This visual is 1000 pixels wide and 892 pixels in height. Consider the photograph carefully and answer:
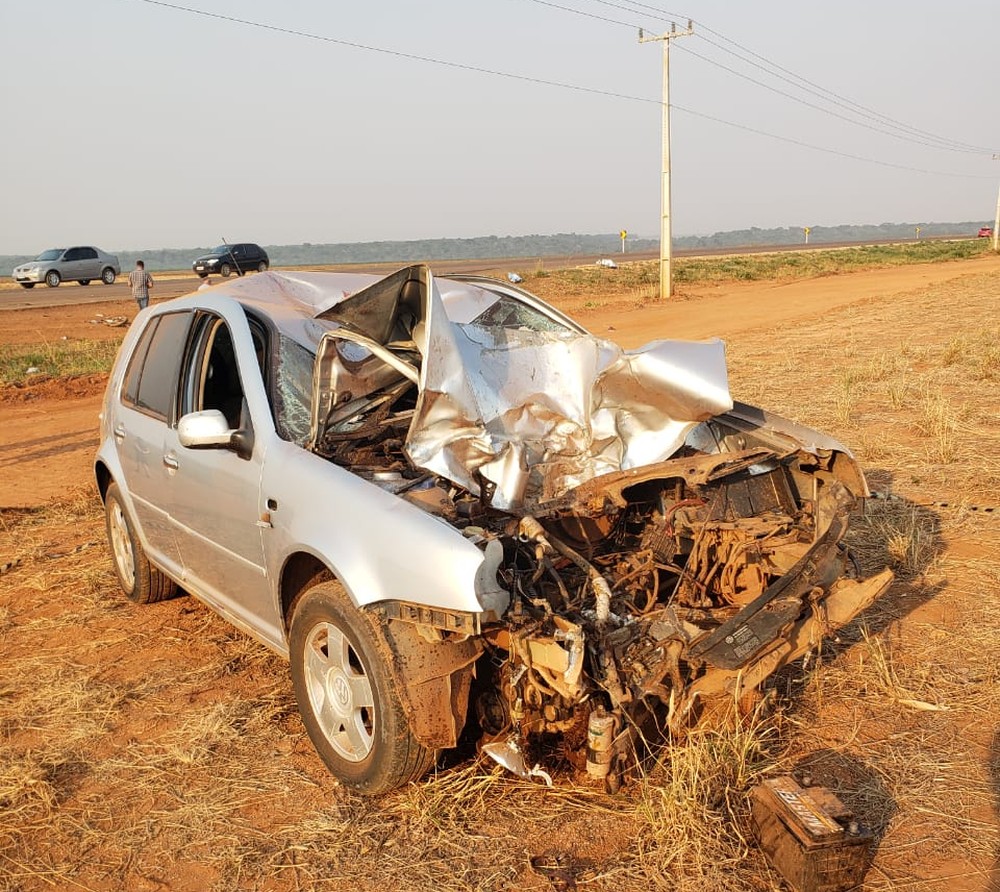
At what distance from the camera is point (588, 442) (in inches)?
175

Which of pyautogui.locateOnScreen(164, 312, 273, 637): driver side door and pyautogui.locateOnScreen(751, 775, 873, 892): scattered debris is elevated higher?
pyautogui.locateOnScreen(164, 312, 273, 637): driver side door

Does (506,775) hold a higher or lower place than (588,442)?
lower

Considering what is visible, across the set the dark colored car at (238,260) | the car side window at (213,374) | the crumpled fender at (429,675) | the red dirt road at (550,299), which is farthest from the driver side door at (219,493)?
the dark colored car at (238,260)

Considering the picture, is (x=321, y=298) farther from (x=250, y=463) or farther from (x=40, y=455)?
(x=40, y=455)

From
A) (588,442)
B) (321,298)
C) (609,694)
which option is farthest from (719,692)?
(321,298)

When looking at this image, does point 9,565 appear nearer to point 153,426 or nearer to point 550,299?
point 153,426

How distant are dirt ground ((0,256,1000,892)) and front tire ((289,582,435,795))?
14 cm

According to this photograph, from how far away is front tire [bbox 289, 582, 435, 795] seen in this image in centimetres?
335

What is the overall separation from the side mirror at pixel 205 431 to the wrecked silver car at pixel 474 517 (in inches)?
0.5

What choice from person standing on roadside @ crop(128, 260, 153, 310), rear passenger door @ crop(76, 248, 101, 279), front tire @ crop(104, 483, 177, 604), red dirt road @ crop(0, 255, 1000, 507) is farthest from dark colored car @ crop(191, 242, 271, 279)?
front tire @ crop(104, 483, 177, 604)

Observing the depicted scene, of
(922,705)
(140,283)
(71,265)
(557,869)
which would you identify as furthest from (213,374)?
(71,265)

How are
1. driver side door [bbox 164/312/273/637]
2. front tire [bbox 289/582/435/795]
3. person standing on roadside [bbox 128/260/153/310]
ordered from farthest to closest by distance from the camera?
person standing on roadside [bbox 128/260/153/310] < driver side door [bbox 164/312/273/637] < front tire [bbox 289/582/435/795]

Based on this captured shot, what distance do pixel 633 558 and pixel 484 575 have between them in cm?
98

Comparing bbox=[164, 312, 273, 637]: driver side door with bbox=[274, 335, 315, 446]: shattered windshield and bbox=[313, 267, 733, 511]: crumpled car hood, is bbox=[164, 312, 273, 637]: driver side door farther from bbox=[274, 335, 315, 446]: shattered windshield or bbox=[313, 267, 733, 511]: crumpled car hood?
bbox=[313, 267, 733, 511]: crumpled car hood
